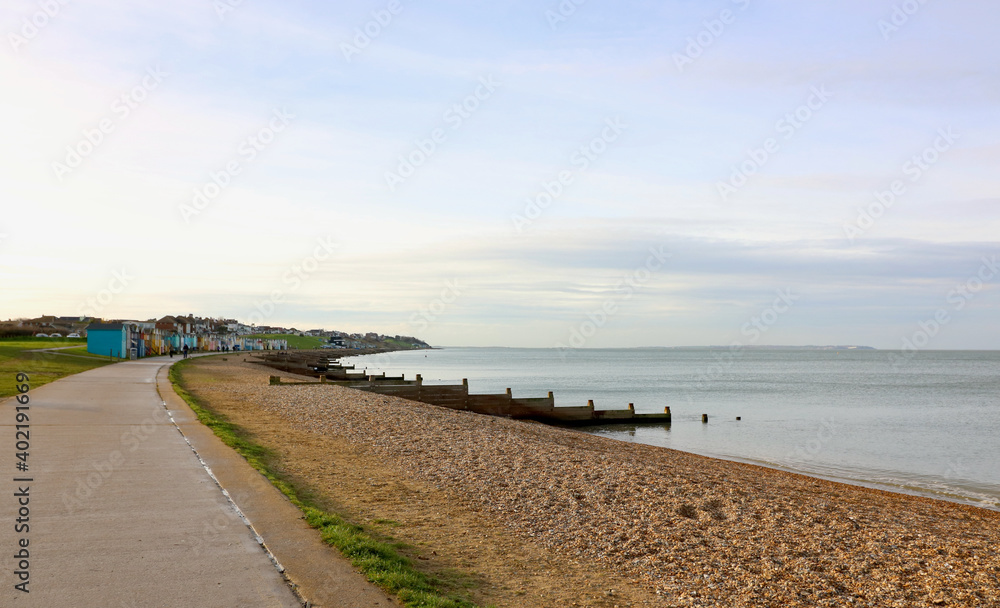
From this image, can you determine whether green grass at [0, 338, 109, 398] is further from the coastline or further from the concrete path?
the coastline

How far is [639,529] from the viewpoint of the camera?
879 cm

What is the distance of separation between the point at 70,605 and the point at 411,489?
605 centimetres

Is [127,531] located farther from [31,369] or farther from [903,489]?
[31,369]

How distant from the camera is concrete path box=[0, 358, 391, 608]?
5.54 metres

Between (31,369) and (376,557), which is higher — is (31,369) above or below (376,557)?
above

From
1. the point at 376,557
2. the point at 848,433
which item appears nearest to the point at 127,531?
the point at 376,557

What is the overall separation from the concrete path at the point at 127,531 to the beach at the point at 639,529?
176 cm

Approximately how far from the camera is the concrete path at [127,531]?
218 inches

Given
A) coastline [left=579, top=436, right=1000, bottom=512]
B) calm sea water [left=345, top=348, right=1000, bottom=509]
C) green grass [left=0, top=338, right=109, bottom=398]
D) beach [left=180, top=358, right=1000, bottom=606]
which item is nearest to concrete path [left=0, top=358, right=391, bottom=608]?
beach [left=180, top=358, right=1000, bottom=606]

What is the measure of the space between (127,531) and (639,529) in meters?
5.82

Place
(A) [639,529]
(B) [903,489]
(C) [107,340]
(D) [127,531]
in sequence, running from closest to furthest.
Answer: (D) [127,531], (A) [639,529], (B) [903,489], (C) [107,340]

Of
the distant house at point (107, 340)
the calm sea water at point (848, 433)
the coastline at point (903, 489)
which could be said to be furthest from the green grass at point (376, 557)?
the distant house at point (107, 340)

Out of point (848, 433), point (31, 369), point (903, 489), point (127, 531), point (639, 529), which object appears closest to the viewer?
point (127, 531)

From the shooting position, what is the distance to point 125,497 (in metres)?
8.77
